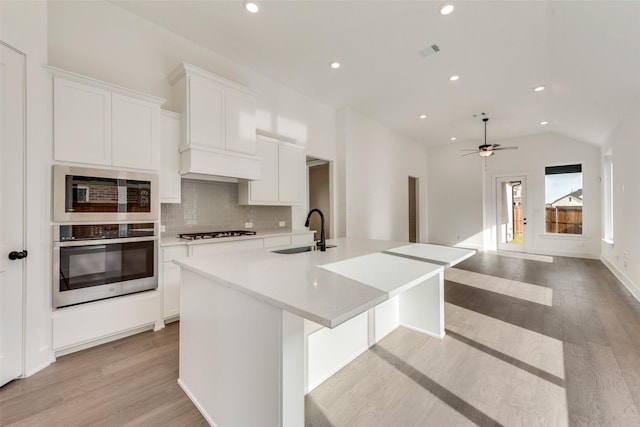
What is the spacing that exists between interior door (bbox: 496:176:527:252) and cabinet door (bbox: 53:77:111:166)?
875 centimetres

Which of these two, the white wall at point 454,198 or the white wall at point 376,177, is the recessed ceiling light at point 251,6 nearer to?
the white wall at point 376,177

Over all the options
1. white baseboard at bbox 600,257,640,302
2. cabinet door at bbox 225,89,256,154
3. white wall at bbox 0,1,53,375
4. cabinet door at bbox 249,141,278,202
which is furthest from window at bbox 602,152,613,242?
white wall at bbox 0,1,53,375

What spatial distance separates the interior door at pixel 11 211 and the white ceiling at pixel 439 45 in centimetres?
153

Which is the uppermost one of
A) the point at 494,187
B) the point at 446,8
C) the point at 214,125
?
the point at 446,8

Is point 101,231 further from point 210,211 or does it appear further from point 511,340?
point 511,340

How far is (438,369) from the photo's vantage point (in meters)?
2.00

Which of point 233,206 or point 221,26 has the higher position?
point 221,26

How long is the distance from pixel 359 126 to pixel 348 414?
5.09m

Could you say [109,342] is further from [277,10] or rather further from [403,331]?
[277,10]

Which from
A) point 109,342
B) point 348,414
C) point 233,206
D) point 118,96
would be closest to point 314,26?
point 118,96

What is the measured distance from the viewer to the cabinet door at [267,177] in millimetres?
3791

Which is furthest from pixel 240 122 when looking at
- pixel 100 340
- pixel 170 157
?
pixel 100 340

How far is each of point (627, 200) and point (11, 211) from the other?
7039 mm

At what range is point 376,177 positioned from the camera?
6.13 m
